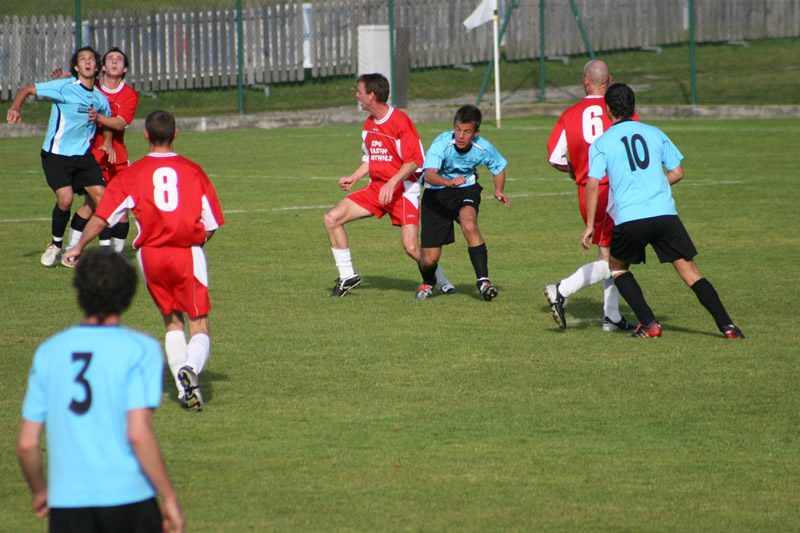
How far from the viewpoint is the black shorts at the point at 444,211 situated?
403 inches

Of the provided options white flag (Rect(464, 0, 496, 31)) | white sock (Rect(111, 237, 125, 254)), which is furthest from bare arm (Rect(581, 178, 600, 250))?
white flag (Rect(464, 0, 496, 31))

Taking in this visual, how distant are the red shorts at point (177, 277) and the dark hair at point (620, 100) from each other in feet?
10.2

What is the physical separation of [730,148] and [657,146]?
1532 cm

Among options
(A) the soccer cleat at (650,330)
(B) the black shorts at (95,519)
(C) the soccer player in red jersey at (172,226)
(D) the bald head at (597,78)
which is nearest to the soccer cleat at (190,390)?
(C) the soccer player in red jersey at (172,226)

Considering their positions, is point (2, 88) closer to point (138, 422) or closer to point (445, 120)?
point (445, 120)

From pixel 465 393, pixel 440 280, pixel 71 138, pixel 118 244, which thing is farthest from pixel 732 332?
pixel 71 138

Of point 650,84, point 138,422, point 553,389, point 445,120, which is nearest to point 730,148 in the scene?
point 445,120

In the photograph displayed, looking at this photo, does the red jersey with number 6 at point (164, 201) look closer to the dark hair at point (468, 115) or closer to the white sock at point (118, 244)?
the dark hair at point (468, 115)

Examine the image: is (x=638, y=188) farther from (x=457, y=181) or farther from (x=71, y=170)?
(x=71, y=170)

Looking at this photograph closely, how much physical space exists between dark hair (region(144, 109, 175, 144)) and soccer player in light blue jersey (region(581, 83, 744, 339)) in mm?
2955

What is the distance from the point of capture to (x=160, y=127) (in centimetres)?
633

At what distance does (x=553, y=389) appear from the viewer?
278 inches

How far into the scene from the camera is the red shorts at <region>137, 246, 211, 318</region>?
21.2ft

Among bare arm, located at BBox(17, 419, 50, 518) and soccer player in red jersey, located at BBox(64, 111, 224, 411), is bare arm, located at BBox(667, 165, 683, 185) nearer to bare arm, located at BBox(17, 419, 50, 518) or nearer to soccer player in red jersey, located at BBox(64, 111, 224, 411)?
soccer player in red jersey, located at BBox(64, 111, 224, 411)
